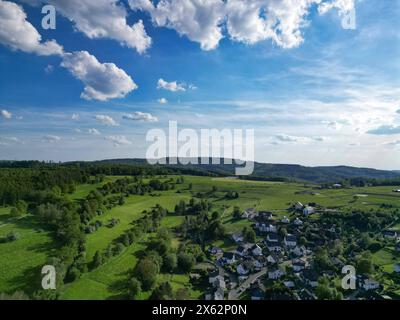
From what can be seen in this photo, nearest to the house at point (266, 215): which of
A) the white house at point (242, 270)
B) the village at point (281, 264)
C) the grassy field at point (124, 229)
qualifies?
the village at point (281, 264)

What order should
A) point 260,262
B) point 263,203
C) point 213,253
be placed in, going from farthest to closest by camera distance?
point 263,203, point 213,253, point 260,262

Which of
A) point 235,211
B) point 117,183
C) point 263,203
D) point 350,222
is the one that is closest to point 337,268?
point 350,222

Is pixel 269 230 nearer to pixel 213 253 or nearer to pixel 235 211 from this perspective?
pixel 235 211

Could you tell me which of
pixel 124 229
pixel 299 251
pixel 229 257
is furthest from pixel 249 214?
pixel 124 229

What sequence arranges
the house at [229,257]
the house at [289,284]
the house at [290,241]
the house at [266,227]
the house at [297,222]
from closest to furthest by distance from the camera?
the house at [289,284], the house at [229,257], the house at [290,241], the house at [266,227], the house at [297,222]

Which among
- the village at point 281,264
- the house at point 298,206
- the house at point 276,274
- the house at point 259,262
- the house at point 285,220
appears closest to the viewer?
the village at point 281,264

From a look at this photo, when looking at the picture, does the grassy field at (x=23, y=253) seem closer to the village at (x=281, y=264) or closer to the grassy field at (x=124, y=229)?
the grassy field at (x=124, y=229)
